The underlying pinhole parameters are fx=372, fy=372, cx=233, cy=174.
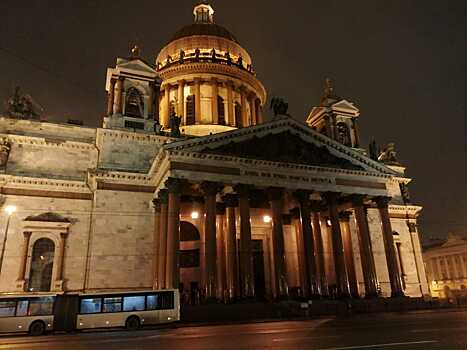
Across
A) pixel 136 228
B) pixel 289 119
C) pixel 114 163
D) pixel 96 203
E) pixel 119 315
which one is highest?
pixel 289 119

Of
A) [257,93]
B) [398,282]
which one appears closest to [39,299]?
[398,282]

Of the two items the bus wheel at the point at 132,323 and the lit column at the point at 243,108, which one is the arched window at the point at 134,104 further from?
the bus wheel at the point at 132,323

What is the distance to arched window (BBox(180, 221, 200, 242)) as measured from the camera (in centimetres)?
2743

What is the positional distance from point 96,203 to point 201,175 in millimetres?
7533

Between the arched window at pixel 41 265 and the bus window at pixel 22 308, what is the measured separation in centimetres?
622

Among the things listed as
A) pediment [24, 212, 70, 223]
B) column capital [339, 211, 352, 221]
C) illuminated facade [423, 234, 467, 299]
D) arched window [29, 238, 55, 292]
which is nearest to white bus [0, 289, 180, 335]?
arched window [29, 238, 55, 292]

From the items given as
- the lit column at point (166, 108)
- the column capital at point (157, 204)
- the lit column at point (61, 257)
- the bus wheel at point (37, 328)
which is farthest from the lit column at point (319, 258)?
the lit column at point (166, 108)

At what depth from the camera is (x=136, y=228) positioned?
81.4ft

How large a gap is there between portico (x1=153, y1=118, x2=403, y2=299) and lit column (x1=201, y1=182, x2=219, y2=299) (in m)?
0.05

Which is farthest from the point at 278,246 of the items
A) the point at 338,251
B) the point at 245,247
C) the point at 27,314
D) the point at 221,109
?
the point at 221,109

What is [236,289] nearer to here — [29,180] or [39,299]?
[39,299]

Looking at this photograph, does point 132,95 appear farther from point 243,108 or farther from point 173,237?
point 243,108

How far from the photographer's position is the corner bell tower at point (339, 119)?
3528 cm

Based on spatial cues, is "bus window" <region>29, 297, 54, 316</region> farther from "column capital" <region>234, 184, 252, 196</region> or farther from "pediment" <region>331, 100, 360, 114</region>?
"pediment" <region>331, 100, 360, 114</region>
